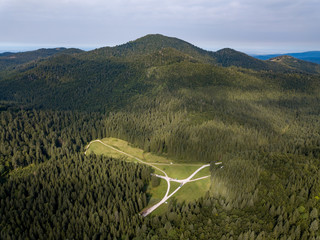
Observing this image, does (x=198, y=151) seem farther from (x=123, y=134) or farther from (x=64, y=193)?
(x=64, y=193)

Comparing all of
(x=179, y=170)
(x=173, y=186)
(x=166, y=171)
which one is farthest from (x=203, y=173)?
(x=166, y=171)

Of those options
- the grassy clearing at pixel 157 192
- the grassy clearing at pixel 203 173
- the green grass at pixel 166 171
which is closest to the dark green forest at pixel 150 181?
the grassy clearing at pixel 157 192

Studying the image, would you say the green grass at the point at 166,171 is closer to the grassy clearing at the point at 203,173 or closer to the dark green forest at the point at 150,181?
the grassy clearing at the point at 203,173

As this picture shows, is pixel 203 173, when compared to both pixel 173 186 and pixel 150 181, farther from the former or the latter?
pixel 150 181

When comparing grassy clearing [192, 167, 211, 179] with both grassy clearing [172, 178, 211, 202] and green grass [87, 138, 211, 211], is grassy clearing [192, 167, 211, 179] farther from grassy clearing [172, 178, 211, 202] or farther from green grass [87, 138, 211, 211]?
grassy clearing [172, 178, 211, 202]

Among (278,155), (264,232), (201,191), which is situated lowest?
(201,191)

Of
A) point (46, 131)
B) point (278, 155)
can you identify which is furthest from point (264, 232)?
point (46, 131)

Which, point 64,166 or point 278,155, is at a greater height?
point 278,155

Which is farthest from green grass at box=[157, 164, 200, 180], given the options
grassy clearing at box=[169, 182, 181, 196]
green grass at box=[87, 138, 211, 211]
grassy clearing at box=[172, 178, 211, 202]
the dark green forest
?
the dark green forest

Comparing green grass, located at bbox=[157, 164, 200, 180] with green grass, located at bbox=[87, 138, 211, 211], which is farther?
green grass, located at bbox=[157, 164, 200, 180]
